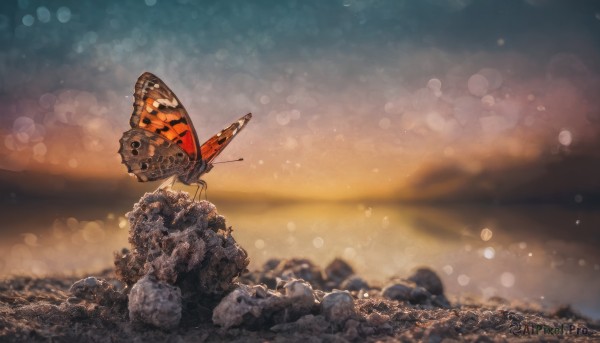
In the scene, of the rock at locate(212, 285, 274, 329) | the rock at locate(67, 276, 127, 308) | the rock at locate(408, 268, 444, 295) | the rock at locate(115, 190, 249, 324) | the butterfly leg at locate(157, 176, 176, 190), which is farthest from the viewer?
the rock at locate(408, 268, 444, 295)

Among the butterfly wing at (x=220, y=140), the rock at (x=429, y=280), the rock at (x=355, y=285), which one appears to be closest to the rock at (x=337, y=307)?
the butterfly wing at (x=220, y=140)

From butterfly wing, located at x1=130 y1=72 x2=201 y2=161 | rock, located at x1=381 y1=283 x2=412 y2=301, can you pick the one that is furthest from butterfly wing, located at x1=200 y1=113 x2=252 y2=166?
rock, located at x1=381 y1=283 x2=412 y2=301

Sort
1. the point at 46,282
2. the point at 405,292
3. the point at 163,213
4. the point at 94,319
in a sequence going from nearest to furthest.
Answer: the point at 94,319
the point at 163,213
the point at 405,292
the point at 46,282

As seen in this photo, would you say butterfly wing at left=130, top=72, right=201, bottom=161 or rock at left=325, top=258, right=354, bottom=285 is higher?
butterfly wing at left=130, top=72, right=201, bottom=161

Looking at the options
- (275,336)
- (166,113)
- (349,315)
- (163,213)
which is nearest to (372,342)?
(349,315)

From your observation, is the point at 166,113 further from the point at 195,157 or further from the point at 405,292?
the point at 405,292

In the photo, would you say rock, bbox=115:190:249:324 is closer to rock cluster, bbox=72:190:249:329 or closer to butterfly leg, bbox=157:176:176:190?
rock cluster, bbox=72:190:249:329

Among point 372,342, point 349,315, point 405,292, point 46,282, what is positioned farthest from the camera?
point 46,282
